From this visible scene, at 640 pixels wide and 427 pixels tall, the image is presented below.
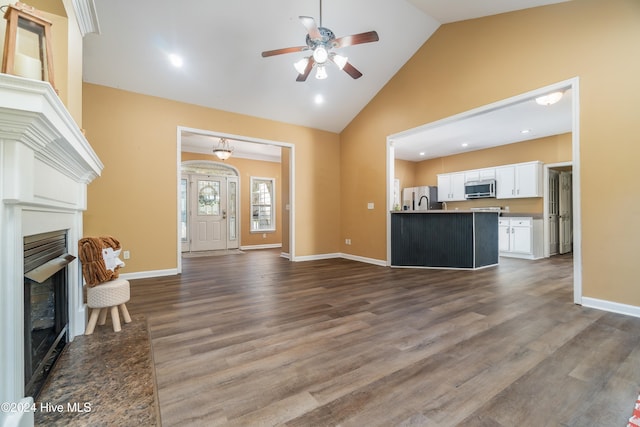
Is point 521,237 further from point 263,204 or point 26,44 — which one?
point 26,44

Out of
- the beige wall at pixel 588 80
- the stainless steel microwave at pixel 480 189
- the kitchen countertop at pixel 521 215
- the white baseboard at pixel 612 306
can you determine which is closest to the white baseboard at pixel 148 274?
the beige wall at pixel 588 80

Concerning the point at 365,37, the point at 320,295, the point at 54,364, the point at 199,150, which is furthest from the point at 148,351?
the point at 199,150

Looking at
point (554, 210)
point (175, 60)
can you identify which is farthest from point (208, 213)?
point (554, 210)

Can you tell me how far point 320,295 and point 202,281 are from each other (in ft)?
6.14

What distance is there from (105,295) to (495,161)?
8343 millimetres

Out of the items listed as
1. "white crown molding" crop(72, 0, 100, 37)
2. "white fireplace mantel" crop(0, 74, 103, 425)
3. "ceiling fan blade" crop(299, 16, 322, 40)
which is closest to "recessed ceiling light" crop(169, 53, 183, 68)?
"white crown molding" crop(72, 0, 100, 37)

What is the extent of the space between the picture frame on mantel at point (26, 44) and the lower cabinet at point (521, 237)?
7602mm

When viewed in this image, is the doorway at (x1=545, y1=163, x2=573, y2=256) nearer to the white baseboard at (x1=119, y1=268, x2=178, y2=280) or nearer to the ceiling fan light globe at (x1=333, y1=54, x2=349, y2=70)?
the ceiling fan light globe at (x1=333, y1=54, x2=349, y2=70)

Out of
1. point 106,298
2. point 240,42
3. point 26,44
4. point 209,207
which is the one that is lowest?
point 106,298

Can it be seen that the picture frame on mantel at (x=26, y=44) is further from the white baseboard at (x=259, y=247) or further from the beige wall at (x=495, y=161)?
the beige wall at (x=495, y=161)

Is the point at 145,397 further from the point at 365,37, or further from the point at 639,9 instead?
the point at 639,9

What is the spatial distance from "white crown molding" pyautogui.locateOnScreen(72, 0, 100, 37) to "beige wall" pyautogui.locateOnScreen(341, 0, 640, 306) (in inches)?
173

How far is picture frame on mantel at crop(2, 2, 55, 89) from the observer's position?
1.15 m

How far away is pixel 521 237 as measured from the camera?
19.8 feet
